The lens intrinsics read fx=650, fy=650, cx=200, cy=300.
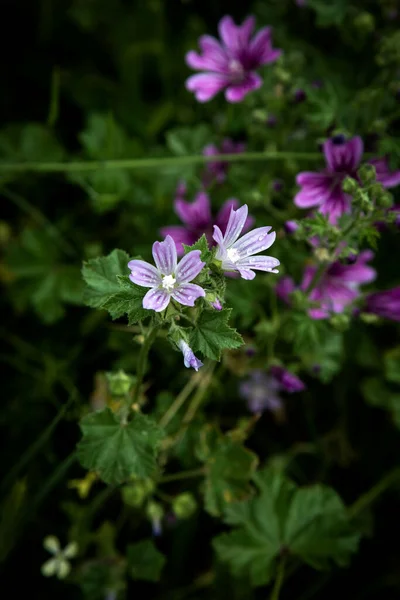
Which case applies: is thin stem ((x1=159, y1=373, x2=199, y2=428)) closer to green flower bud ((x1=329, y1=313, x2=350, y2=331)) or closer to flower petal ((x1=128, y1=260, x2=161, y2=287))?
green flower bud ((x1=329, y1=313, x2=350, y2=331))

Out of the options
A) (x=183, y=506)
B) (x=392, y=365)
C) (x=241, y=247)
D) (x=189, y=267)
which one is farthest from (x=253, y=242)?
(x=392, y=365)

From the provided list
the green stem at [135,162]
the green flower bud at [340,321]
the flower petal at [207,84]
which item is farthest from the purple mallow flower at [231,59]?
the green flower bud at [340,321]

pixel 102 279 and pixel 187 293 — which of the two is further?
pixel 102 279

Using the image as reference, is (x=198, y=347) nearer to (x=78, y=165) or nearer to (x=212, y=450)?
(x=212, y=450)

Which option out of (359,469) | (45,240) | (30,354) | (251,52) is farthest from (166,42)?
(359,469)

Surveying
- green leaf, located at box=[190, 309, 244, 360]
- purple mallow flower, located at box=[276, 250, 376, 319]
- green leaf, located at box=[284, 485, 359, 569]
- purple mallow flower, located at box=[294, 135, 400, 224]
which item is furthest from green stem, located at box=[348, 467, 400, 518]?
green leaf, located at box=[190, 309, 244, 360]

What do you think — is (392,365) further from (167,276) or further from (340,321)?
(167,276)

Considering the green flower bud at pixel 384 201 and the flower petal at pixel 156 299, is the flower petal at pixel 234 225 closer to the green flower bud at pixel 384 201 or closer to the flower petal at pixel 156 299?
the flower petal at pixel 156 299
